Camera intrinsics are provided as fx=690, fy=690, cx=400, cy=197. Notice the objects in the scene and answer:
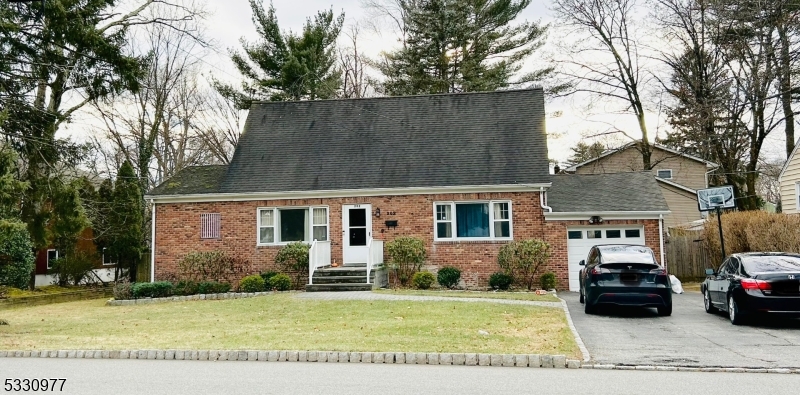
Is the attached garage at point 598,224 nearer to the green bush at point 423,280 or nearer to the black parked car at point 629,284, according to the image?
the green bush at point 423,280

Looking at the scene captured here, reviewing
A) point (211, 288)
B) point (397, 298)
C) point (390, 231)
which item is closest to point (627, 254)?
point (397, 298)

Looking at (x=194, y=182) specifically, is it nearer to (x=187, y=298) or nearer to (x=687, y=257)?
(x=187, y=298)

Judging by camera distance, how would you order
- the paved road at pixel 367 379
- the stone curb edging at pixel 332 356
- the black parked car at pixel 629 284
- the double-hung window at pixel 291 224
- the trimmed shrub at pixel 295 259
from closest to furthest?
the paved road at pixel 367 379, the stone curb edging at pixel 332 356, the black parked car at pixel 629 284, the trimmed shrub at pixel 295 259, the double-hung window at pixel 291 224

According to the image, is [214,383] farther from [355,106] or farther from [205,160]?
[205,160]

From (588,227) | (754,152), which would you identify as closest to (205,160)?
(588,227)

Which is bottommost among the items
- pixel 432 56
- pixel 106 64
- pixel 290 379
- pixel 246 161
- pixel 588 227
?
pixel 290 379

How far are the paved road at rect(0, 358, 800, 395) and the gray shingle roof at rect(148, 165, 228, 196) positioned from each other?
14.7 metres

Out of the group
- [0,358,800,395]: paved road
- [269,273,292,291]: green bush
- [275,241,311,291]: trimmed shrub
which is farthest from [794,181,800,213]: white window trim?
[0,358,800,395]: paved road

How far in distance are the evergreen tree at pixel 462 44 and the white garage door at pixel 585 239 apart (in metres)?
14.6

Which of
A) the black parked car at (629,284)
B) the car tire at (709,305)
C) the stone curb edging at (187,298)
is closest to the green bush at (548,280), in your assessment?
the car tire at (709,305)

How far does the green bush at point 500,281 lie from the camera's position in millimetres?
21828

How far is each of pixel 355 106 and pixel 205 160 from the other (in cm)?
1665

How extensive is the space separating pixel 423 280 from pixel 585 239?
5.61 m

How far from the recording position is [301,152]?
84.2ft
